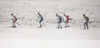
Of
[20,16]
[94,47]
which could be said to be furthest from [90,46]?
[20,16]

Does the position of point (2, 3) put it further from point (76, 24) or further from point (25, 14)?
point (76, 24)

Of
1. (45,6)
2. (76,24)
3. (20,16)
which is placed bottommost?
(76,24)

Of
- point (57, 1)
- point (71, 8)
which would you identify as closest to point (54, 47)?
point (71, 8)

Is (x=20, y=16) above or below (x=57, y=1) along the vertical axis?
below

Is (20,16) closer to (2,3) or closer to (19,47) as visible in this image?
(2,3)

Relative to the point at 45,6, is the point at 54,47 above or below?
below

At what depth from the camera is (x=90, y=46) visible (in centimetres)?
624

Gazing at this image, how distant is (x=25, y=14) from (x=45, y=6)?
4.13 metres

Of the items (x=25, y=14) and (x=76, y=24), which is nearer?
(x=76, y=24)

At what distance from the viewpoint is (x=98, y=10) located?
68.0ft

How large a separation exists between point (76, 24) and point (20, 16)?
839 centimetres

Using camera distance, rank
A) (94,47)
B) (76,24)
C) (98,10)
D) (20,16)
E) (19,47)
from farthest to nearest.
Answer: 1. (98,10)
2. (20,16)
3. (76,24)
4. (94,47)
5. (19,47)

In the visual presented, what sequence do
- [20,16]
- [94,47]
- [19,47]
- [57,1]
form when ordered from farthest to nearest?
[57,1]
[20,16]
[94,47]
[19,47]

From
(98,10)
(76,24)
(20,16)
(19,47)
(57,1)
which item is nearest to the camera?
(19,47)
